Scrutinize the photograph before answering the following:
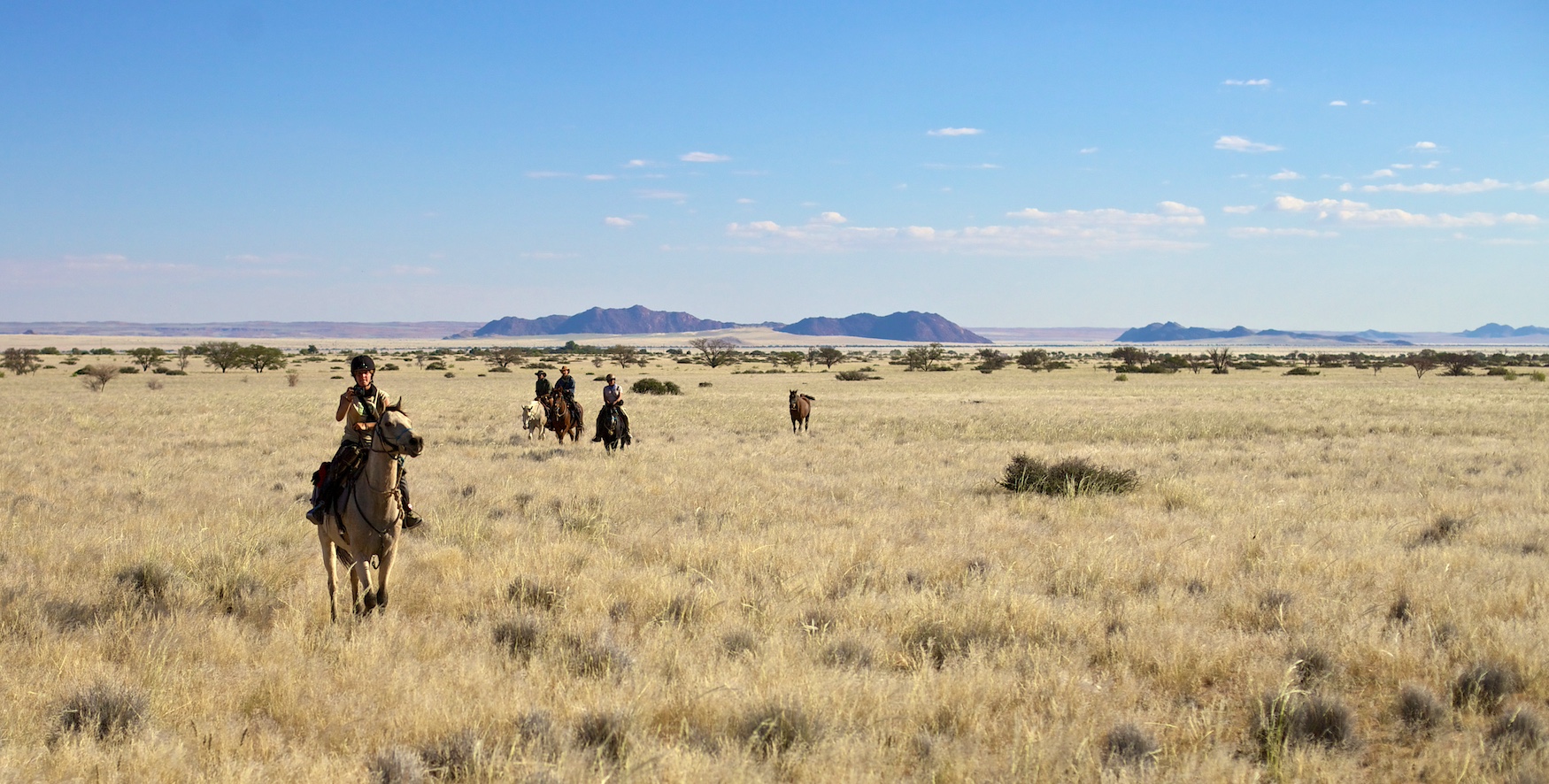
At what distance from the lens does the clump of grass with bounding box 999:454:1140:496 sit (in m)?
13.6

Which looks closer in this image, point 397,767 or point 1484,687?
point 397,767

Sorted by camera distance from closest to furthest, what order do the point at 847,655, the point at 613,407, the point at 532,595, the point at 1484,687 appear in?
the point at 1484,687 → the point at 847,655 → the point at 532,595 → the point at 613,407

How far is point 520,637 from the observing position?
6613 mm

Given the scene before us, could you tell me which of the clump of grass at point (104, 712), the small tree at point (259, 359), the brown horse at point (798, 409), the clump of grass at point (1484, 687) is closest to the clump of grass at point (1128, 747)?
the clump of grass at point (1484, 687)

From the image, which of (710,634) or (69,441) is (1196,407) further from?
(69,441)

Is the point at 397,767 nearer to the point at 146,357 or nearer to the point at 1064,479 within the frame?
the point at 1064,479

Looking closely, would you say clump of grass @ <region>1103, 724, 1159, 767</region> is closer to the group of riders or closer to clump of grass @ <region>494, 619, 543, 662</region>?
clump of grass @ <region>494, 619, 543, 662</region>

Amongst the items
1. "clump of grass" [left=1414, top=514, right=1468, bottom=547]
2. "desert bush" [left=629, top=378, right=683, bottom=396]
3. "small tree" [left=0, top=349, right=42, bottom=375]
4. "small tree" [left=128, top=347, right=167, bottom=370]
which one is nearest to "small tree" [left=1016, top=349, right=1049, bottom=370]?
"desert bush" [left=629, top=378, right=683, bottom=396]

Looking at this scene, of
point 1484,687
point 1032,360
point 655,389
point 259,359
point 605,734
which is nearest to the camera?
point 605,734

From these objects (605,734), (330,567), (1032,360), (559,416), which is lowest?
(605,734)

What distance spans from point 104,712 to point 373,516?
2.10 meters

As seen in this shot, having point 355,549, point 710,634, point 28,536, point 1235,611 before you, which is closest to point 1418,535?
point 1235,611

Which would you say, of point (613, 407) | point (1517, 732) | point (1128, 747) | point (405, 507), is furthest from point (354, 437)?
point (613, 407)

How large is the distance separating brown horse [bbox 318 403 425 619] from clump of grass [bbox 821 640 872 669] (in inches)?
126
